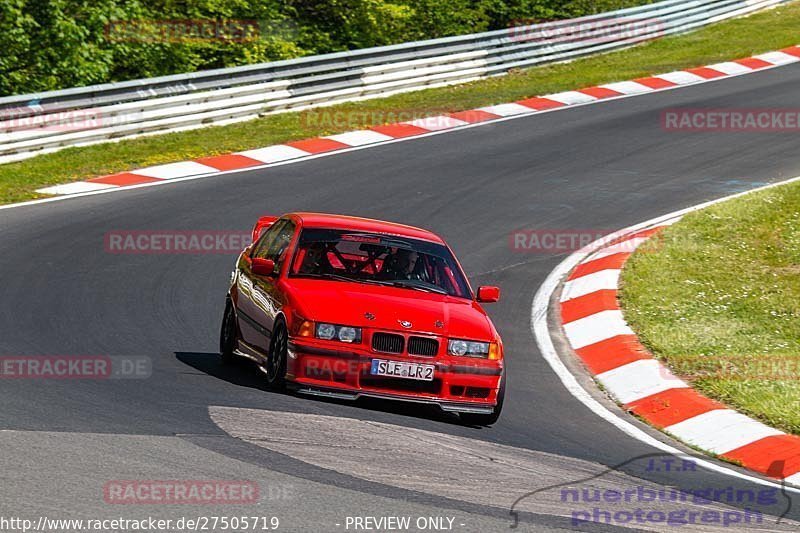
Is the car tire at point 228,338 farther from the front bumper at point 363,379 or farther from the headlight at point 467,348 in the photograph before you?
the headlight at point 467,348

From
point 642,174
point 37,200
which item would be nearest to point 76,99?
point 37,200

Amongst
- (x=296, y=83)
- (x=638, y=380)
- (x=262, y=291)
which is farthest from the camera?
(x=296, y=83)

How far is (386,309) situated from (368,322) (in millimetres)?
246

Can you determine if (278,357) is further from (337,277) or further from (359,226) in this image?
(359,226)

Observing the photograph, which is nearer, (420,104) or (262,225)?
(262,225)

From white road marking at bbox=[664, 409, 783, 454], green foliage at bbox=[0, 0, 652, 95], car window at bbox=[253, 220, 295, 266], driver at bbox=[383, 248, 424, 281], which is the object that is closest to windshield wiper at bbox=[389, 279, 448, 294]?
driver at bbox=[383, 248, 424, 281]

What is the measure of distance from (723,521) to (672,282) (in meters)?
7.09

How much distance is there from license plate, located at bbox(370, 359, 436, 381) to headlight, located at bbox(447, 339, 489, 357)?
0.22m

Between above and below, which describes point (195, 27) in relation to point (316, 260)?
below

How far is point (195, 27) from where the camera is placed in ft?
103

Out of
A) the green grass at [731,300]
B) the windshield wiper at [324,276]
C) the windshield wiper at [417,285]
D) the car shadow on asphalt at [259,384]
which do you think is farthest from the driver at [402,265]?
the green grass at [731,300]

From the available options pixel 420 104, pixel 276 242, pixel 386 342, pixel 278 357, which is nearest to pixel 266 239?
pixel 276 242

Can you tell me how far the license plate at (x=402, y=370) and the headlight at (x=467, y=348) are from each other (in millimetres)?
219

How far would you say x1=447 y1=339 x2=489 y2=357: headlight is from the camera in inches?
362
